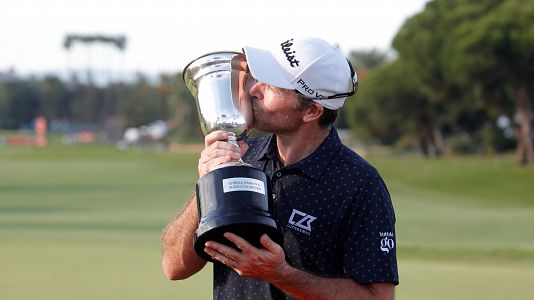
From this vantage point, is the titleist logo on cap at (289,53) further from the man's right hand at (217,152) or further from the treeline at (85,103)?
the treeline at (85,103)

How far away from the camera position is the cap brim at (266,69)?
2.93 meters

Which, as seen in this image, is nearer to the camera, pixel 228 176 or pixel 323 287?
pixel 228 176

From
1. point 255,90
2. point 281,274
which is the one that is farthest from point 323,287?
point 255,90

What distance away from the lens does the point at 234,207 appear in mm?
2627

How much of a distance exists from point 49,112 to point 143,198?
99579 millimetres

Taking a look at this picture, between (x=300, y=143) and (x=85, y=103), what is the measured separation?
12137cm

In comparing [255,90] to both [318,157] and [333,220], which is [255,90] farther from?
[333,220]

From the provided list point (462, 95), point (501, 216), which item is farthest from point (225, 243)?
point (462, 95)

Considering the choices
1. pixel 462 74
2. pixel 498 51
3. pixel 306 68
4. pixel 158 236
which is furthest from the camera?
pixel 462 74

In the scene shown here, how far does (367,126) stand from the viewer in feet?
220

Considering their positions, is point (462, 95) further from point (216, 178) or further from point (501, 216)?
point (216, 178)

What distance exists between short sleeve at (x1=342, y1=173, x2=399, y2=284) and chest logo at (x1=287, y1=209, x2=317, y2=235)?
0.42 feet

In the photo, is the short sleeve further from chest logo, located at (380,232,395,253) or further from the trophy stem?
the trophy stem

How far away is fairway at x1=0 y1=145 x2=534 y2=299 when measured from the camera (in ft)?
24.3
